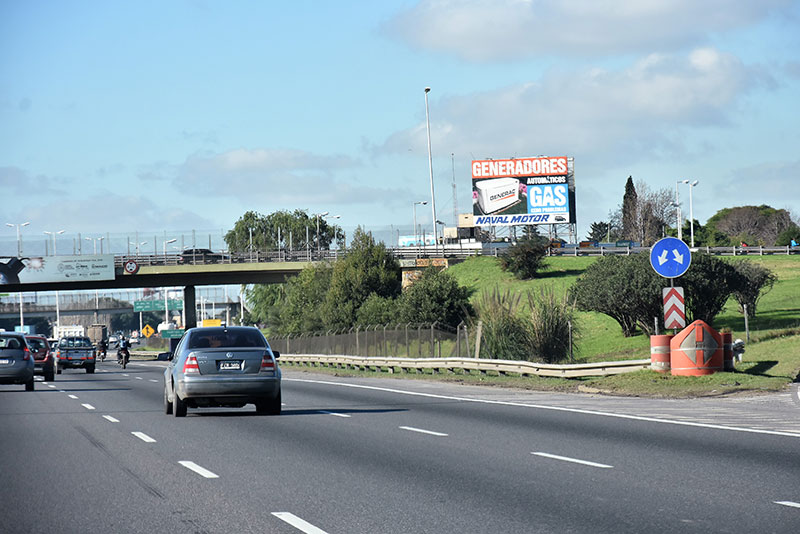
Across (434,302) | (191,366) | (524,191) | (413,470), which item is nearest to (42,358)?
(434,302)

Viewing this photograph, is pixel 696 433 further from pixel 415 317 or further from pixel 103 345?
pixel 103 345

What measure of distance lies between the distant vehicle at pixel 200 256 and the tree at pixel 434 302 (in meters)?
27.1

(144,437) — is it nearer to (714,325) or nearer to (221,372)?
(221,372)

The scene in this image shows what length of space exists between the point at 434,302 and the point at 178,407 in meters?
41.4

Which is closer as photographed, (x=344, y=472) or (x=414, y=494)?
(x=414, y=494)

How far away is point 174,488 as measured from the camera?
445 inches

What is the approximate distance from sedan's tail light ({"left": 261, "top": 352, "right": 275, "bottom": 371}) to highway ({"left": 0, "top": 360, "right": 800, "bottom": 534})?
3.07 feet

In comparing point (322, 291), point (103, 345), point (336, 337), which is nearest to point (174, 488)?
point (336, 337)

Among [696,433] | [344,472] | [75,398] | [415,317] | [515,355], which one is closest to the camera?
[344,472]

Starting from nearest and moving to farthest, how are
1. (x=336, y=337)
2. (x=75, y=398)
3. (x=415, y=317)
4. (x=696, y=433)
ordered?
(x=696, y=433), (x=75, y=398), (x=336, y=337), (x=415, y=317)

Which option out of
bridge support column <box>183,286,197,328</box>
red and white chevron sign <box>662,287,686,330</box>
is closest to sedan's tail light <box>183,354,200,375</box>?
red and white chevron sign <box>662,287,686,330</box>

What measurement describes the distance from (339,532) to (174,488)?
3.15 meters

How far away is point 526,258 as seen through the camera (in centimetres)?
8750

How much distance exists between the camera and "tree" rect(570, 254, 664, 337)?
53.9 metres
